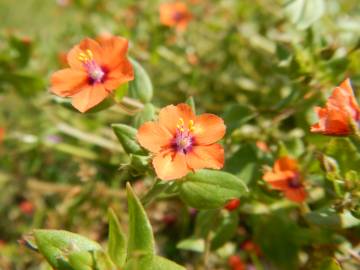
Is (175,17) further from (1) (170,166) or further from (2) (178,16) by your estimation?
(1) (170,166)

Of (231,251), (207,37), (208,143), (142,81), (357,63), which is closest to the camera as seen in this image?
(208,143)

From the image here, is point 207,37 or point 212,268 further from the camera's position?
point 207,37

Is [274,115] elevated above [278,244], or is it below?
above

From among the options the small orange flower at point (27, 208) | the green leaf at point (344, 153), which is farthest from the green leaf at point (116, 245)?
the small orange flower at point (27, 208)

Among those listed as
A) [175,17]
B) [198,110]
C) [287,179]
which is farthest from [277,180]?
[175,17]

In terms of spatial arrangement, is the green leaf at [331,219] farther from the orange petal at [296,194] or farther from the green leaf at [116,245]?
the green leaf at [116,245]

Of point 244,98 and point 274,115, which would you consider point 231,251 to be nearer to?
point 274,115

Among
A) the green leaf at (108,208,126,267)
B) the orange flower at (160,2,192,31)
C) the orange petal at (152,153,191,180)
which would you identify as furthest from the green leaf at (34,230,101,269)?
the orange flower at (160,2,192,31)

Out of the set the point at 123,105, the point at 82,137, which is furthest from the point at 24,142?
the point at 123,105
